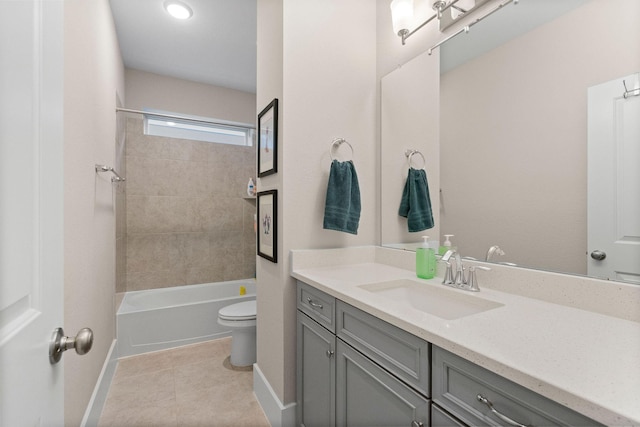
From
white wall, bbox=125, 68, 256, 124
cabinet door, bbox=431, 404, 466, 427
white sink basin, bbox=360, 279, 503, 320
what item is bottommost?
cabinet door, bbox=431, 404, 466, 427

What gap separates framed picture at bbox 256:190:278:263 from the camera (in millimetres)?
1612

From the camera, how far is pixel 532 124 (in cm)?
108

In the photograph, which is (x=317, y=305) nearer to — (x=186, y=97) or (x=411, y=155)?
(x=411, y=155)

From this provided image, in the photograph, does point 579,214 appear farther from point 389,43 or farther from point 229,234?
point 229,234

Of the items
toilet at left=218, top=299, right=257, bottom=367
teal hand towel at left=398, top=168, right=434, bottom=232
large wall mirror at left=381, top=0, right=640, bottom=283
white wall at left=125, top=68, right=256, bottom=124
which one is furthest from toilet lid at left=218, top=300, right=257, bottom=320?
white wall at left=125, top=68, right=256, bottom=124

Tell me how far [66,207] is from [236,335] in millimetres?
1470

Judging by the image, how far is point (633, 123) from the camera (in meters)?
0.87

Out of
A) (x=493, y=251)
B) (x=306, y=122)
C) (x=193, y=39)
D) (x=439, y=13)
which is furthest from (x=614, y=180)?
(x=193, y=39)

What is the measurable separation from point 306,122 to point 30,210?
128 centimetres

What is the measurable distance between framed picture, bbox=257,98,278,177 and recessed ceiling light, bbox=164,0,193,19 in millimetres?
1097

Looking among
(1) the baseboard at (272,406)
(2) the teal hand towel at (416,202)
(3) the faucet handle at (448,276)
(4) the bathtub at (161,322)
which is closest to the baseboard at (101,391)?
(4) the bathtub at (161,322)

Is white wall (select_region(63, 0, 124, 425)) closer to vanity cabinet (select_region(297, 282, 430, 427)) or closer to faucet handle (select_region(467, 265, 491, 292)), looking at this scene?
vanity cabinet (select_region(297, 282, 430, 427))

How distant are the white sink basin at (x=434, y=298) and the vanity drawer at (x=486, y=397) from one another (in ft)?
1.31

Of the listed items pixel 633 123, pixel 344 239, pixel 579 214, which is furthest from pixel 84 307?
pixel 633 123
